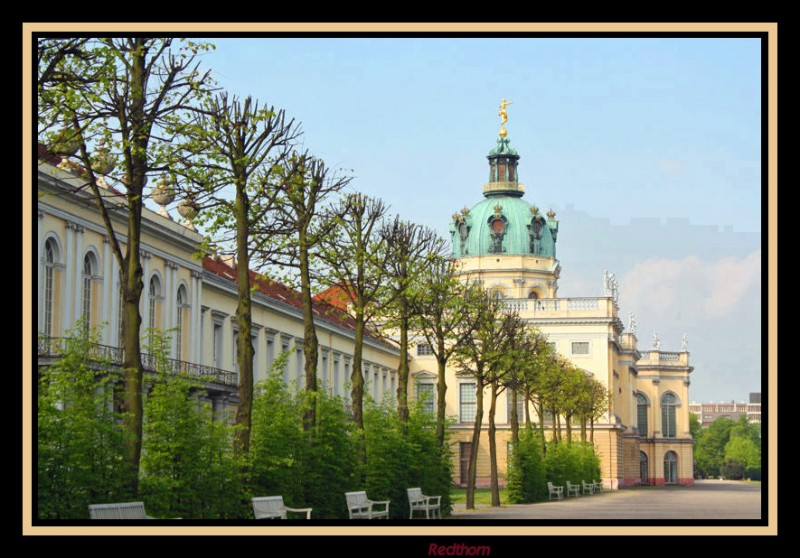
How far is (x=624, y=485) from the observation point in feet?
389

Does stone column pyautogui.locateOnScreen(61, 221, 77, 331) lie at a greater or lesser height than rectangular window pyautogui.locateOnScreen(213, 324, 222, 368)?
greater

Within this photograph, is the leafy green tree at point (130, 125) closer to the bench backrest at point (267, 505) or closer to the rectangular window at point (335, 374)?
the bench backrest at point (267, 505)

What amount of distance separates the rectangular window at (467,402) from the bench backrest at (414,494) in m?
75.8

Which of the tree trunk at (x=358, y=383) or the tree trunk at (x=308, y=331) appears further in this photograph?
the tree trunk at (x=358, y=383)

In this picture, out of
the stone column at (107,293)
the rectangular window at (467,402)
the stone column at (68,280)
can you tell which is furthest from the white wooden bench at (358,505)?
the rectangular window at (467,402)

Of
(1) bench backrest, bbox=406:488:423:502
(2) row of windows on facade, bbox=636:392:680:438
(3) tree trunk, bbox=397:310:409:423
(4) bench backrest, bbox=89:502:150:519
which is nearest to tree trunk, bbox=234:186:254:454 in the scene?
(4) bench backrest, bbox=89:502:150:519

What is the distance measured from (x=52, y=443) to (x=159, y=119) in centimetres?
623

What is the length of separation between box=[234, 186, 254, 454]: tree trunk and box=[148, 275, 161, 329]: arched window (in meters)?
26.8

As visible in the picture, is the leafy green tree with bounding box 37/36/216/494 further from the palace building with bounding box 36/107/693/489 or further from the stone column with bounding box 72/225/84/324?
the stone column with bounding box 72/225/84/324

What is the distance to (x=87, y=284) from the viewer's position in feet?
158

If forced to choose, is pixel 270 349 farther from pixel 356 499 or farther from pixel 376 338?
pixel 356 499

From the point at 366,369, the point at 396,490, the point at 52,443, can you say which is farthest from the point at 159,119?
the point at 366,369

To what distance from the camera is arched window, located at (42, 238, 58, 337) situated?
43750 millimetres

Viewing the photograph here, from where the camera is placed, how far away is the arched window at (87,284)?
47500 mm
